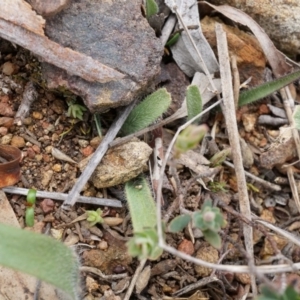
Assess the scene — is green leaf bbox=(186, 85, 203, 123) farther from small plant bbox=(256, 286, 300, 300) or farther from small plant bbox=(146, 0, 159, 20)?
small plant bbox=(256, 286, 300, 300)

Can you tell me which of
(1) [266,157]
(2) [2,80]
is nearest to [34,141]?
(2) [2,80]

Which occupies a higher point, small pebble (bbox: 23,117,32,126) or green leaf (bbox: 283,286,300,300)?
small pebble (bbox: 23,117,32,126)

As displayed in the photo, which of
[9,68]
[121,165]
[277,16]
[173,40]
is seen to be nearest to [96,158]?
[121,165]

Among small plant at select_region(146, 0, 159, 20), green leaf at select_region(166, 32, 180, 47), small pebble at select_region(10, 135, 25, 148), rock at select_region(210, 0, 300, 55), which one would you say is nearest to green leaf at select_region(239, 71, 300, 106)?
rock at select_region(210, 0, 300, 55)

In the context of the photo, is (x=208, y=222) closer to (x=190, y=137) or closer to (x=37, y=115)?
(x=190, y=137)

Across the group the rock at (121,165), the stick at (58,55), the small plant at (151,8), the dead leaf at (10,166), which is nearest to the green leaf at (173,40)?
the small plant at (151,8)

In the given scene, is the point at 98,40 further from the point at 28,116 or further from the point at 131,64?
the point at 28,116
